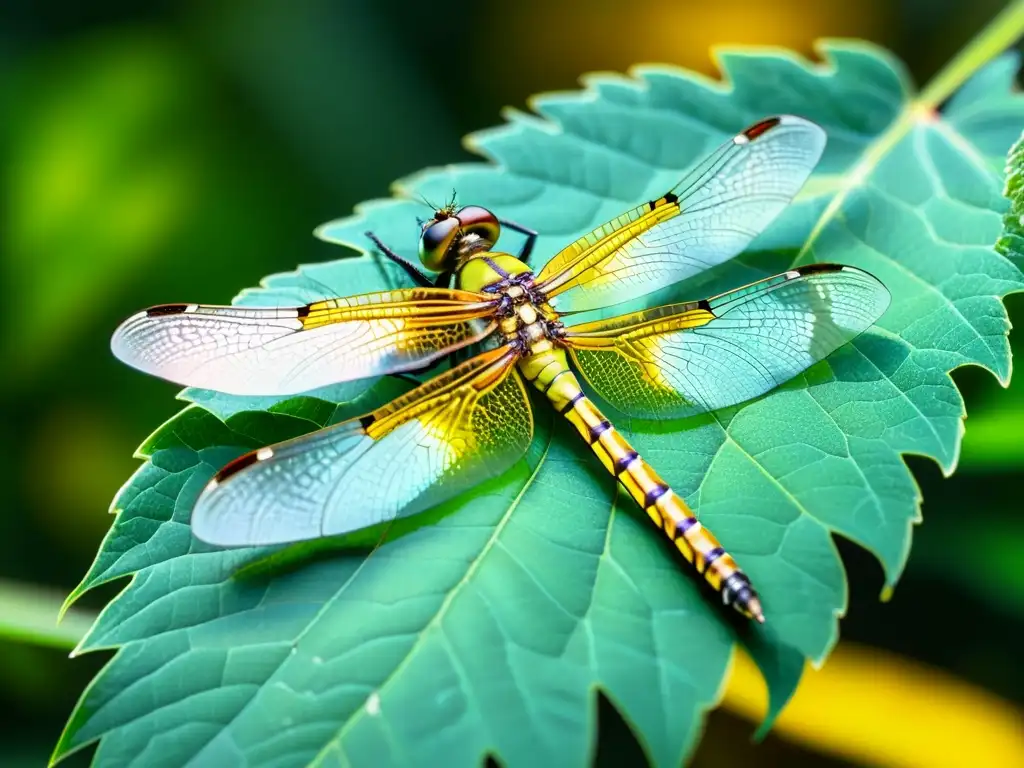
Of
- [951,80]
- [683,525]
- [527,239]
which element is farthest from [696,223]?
[951,80]

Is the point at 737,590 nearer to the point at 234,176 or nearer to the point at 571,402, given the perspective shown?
the point at 571,402

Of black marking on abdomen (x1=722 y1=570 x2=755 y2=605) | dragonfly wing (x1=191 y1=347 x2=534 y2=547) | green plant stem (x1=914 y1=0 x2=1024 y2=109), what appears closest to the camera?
black marking on abdomen (x1=722 y1=570 x2=755 y2=605)

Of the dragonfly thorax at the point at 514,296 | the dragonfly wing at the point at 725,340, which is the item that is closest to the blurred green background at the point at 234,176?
the dragonfly wing at the point at 725,340

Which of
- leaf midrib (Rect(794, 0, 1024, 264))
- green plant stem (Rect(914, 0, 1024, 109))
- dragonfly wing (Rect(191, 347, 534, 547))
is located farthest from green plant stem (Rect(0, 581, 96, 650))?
green plant stem (Rect(914, 0, 1024, 109))

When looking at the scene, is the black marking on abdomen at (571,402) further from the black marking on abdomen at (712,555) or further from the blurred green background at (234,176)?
the blurred green background at (234,176)

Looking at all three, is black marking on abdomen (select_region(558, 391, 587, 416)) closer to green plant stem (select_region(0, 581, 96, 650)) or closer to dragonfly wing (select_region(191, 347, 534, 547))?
dragonfly wing (select_region(191, 347, 534, 547))

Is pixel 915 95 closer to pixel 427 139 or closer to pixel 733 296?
pixel 733 296
